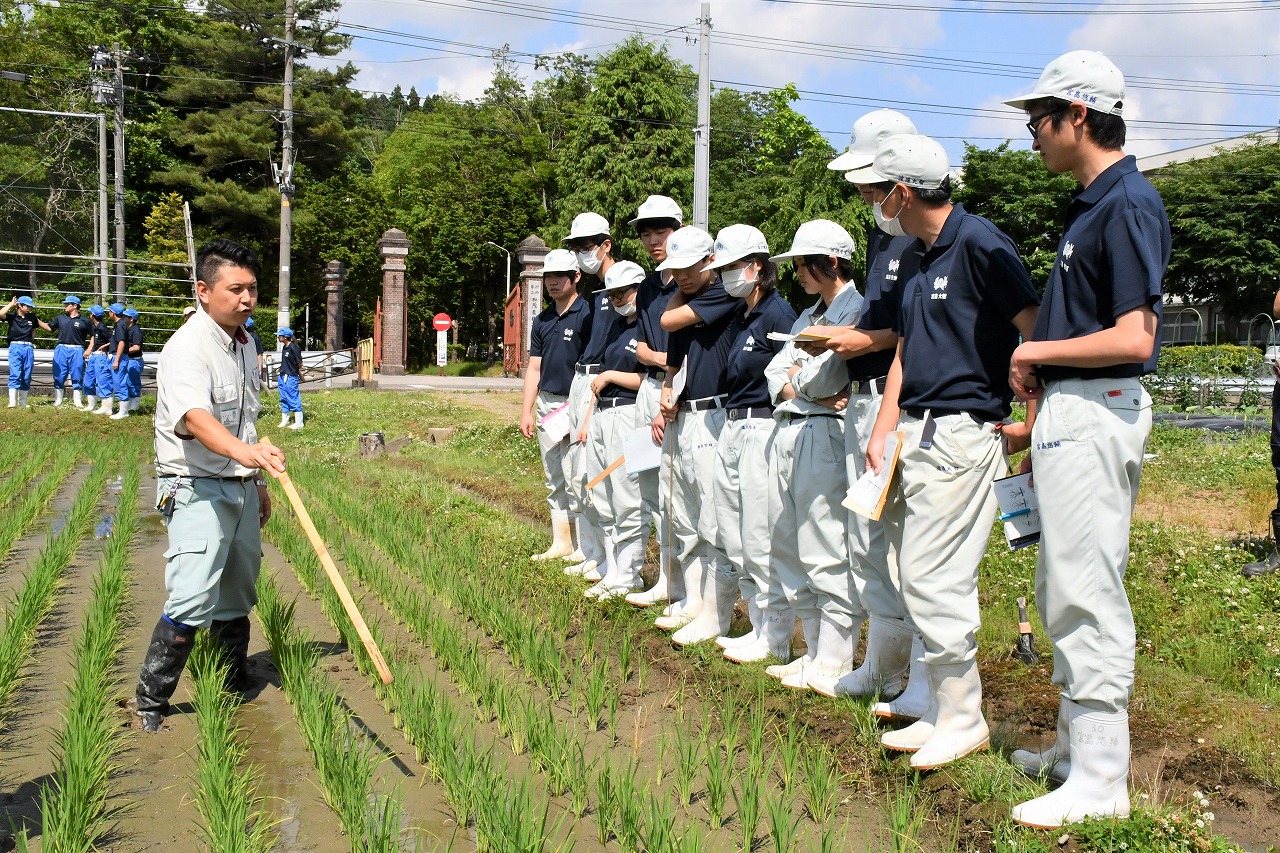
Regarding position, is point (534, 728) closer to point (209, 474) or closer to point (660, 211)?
point (209, 474)

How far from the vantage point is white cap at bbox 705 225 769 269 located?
190 inches

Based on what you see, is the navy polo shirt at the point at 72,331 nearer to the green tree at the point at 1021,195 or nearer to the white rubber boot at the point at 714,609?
the white rubber boot at the point at 714,609

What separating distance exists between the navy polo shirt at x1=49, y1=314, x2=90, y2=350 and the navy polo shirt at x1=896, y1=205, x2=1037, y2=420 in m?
18.4

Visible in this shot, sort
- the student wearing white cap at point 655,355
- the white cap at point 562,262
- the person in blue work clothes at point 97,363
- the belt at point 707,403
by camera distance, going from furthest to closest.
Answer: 1. the person in blue work clothes at point 97,363
2. the white cap at point 562,262
3. the student wearing white cap at point 655,355
4. the belt at point 707,403

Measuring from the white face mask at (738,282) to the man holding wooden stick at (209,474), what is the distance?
2062 mm

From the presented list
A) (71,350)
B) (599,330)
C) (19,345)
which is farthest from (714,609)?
(71,350)

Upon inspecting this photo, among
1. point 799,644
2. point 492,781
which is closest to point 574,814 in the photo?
point 492,781

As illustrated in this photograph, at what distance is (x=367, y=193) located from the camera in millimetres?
43812

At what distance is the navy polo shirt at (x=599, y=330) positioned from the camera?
655cm

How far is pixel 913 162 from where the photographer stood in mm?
3607

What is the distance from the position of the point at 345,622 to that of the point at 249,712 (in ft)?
3.20

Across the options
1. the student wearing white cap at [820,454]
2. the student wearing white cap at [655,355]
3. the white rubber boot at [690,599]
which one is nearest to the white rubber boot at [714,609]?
the white rubber boot at [690,599]

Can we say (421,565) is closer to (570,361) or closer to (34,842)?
(570,361)

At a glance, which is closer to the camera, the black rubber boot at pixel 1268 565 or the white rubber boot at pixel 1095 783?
the white rubber boot at pixel 1095 783
